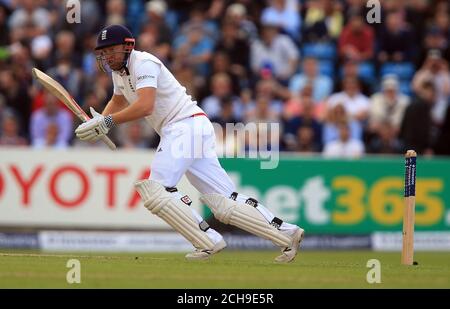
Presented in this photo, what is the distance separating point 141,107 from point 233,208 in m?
1.27

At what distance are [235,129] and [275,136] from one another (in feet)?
2.14

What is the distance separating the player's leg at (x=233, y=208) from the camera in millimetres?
10562

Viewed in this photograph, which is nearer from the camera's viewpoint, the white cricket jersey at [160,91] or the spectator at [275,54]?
the white cricket jersey at [160,91]

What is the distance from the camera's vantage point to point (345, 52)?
63.8 ft

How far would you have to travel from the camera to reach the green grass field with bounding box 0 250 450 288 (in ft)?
29.0

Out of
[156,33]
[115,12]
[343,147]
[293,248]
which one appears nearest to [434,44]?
[343,147]

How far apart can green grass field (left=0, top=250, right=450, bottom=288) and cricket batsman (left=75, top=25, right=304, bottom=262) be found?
33 cm

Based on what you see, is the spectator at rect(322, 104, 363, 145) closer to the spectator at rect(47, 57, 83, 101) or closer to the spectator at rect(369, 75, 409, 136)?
the spectator at rect(369, 75, 409, 136)

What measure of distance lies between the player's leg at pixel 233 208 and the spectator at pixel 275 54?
A: 8704 mm

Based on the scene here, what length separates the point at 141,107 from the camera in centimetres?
1024

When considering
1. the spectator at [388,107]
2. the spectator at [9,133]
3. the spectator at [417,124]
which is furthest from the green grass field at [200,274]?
the spectator at [388,107]

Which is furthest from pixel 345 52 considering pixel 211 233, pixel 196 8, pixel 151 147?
pixel 211 233

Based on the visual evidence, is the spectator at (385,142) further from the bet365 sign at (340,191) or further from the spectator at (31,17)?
the spectator at (31,17)

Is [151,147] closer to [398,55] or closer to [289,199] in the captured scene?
[289,199]
